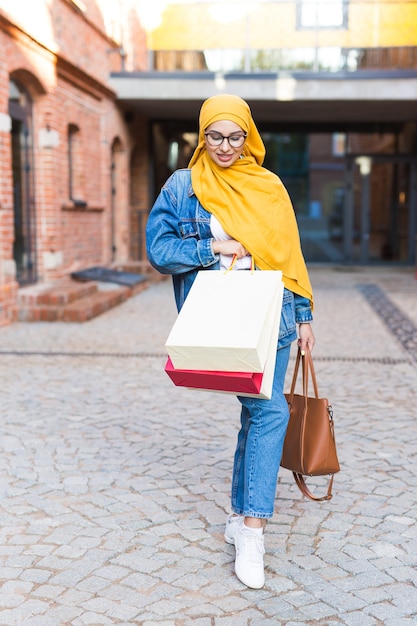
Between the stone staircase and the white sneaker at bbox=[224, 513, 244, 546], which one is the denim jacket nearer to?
the white sneaker at bbox=[224, 513, 244, 546]

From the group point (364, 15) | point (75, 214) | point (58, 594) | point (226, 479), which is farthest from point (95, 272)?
point (58, 594)

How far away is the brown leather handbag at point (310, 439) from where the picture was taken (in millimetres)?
2893

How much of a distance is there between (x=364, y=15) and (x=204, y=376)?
13.6m

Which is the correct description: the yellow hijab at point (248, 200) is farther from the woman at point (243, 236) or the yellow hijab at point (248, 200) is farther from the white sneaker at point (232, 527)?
the white sneaker at point (232, 527)

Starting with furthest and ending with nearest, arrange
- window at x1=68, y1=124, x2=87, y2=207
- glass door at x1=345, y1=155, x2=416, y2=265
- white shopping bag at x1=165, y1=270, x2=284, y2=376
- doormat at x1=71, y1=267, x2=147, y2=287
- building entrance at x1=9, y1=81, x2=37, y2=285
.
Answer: glass door at x1=345, y1=155, x2=416, y2=265
window at x1=68, y1=124, x2=87, y2=207
doormat at x1=71, y1=267, x2=147, y2=287
building entrance at x1=9, y1=81, x2=37, y2=285
white shopping bag at x1=165, y1=270, x2=284, y2=376

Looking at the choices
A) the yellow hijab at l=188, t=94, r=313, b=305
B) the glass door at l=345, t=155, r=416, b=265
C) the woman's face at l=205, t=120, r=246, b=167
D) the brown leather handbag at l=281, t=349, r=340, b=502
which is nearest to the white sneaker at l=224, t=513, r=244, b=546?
the brown leather handbag at l=281, t=349, r=340, b=502

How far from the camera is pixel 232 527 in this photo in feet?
10.2

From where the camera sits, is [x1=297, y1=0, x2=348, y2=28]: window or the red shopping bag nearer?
the red shopping bag

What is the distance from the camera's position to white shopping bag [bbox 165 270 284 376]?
2408 mm

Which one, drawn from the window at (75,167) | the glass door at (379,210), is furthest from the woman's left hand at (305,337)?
the glass door at (379,210)

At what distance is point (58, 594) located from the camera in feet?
8.82

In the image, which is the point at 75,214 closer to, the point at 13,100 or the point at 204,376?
the point at 13,100

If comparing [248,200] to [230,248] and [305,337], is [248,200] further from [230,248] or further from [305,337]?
[305,337]

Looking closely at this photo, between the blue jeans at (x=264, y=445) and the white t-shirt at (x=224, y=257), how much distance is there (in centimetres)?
37
